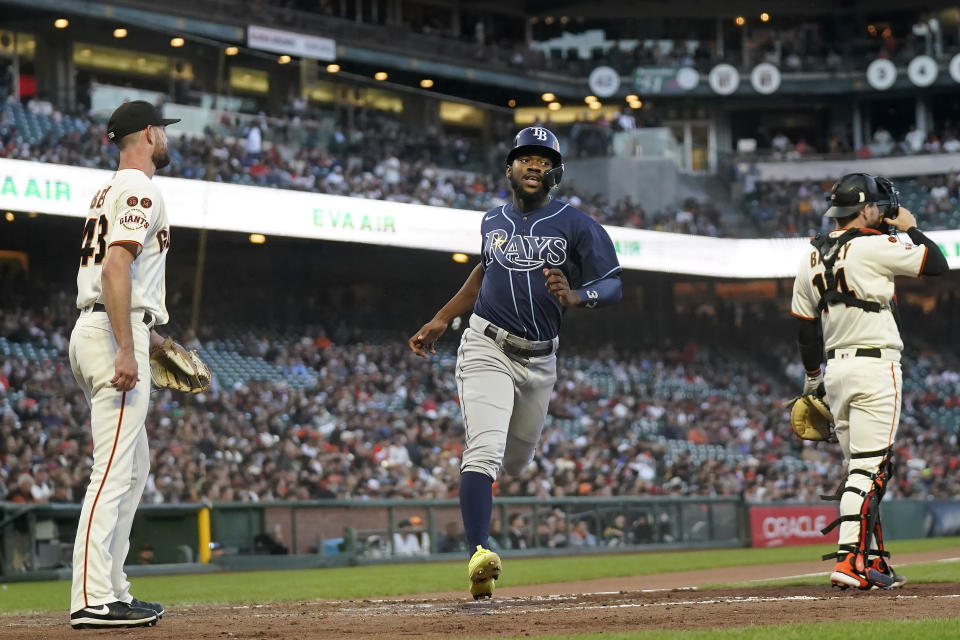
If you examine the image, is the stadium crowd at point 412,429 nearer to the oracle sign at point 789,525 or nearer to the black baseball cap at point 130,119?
the oracle sign at point 789,525

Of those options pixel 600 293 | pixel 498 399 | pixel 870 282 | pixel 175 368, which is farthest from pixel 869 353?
pixel 175 368

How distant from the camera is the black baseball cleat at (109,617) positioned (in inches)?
202

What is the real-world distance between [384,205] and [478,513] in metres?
20.1

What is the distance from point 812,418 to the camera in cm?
726

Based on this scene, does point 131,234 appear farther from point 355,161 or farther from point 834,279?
point 355,161

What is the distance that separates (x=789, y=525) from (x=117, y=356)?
1732cm

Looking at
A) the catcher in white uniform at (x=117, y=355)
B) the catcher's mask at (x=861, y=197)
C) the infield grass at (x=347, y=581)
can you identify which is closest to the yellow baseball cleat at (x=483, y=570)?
the catcher in white uniform at (x=117, y=355)

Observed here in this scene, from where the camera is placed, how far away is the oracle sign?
20625 millimetres

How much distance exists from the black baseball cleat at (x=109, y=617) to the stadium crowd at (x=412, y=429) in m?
10.4

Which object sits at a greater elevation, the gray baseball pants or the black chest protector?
the black chest protector

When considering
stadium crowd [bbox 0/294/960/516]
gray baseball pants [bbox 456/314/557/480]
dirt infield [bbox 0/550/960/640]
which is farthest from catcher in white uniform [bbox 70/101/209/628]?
stadium crowd [bbox 0/294/960/516]

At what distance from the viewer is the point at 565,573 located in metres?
12.0

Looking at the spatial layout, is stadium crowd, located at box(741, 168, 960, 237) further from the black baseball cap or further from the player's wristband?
the black baseball cap

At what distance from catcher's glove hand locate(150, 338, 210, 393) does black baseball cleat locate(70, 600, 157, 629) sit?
1.03m
